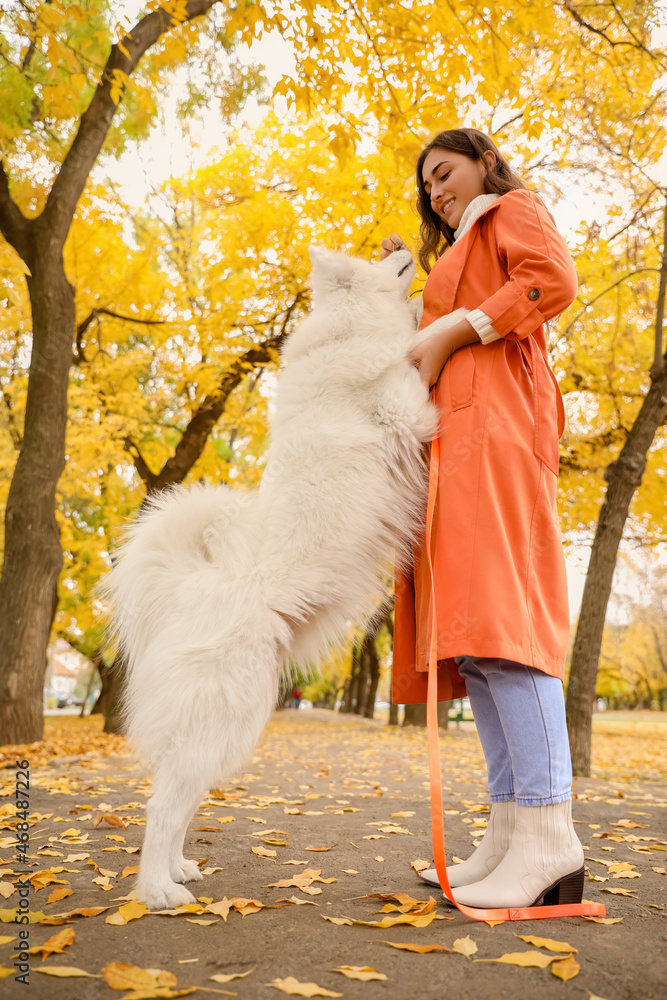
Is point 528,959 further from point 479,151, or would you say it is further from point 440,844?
point 479,151

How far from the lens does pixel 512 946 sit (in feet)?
5.05

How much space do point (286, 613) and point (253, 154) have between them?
874 centimetres

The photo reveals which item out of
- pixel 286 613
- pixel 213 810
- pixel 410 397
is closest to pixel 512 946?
pixel 286 613

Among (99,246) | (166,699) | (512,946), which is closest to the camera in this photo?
(512,946)

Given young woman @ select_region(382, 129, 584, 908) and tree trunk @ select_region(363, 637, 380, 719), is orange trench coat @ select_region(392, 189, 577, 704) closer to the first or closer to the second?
young woman @ select_region(382, 129, 584, 908)

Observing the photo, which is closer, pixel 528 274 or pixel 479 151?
pixel 528 274

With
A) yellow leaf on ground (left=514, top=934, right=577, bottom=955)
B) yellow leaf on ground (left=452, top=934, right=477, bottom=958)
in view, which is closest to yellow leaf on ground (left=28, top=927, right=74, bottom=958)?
yellow leaf on ground (left=452, top=934, right=477, bottom=958)

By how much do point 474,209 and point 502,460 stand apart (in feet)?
3.04

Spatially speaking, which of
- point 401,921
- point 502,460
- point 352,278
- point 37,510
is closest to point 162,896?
point 401,921

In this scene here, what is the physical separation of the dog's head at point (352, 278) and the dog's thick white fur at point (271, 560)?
0.01 m

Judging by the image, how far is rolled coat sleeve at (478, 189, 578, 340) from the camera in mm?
1918

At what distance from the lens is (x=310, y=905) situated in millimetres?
1891

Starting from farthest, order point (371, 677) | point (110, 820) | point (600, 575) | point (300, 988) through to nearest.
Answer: point (371, 677), point (600, 575), point (110, 820), point (300, 988)

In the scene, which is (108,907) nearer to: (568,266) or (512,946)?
(512,946)
